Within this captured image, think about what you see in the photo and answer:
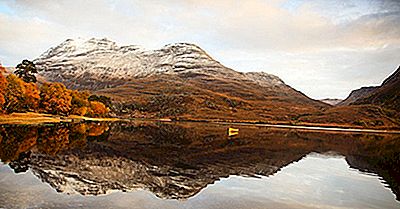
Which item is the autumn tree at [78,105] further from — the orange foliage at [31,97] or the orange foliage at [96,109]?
the orange foliage at [31,97]

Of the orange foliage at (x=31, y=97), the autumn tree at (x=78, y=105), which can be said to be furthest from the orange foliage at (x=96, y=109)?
the orange foliage at (x=31, y=97)

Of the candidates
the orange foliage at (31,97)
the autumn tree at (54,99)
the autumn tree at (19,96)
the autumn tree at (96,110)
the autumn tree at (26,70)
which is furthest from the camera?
the autumn tree at (96,110)

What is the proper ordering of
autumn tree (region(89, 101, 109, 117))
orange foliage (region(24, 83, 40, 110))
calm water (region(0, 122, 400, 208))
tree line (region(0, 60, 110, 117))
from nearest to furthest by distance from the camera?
calm water (region(0, 122, 400, 208)) → tree line (region(0, 60, 110, 117)) → orange foliage (region(24, 83, 40, 110)) → autumn tree (region(89, 101, 109, 117))

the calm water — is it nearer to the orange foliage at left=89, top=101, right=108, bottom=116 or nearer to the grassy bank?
the grassy bank

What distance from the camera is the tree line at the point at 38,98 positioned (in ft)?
341

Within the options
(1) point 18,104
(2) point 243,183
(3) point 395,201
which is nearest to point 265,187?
(2) point 243,183

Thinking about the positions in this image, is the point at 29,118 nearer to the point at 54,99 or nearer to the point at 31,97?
the point at 31,97

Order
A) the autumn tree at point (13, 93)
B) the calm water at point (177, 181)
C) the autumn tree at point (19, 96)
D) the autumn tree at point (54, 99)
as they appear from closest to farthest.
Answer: the calm water at point (177, 181), the autumn tree at point (13, 93), the autumn tree at point (19, 96), the autumn tree at point (54, 99)

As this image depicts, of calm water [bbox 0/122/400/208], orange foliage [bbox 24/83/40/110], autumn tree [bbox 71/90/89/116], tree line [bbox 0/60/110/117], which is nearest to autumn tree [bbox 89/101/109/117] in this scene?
tree line [bbox 0/60/110/117]

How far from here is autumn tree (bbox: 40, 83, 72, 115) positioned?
13025 centimetres

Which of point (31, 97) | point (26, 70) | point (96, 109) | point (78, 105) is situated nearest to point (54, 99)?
point (31, 97)

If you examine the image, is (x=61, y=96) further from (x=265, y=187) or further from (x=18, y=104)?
(x=265, y=187)

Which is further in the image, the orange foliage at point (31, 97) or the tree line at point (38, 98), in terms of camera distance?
the orange foliage at point (31, 97)

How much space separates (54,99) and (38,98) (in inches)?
268
